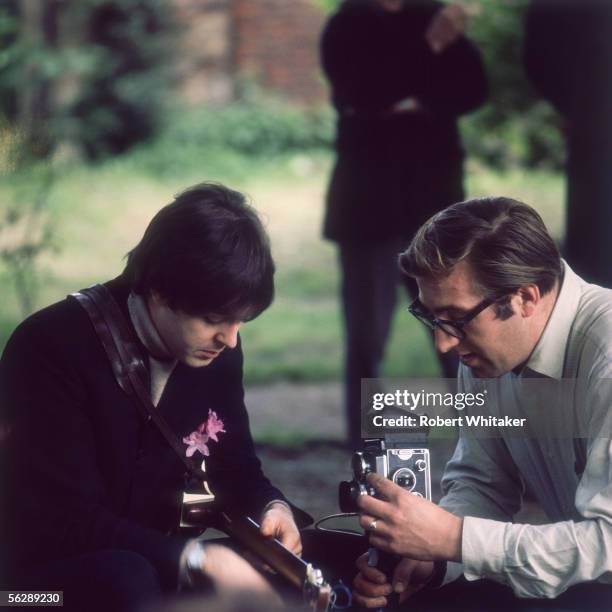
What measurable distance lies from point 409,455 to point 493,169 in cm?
852

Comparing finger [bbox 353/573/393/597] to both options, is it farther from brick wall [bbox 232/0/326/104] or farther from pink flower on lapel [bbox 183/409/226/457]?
brick wall [bbox 232/0/326/104]

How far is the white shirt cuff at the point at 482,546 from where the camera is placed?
233cm

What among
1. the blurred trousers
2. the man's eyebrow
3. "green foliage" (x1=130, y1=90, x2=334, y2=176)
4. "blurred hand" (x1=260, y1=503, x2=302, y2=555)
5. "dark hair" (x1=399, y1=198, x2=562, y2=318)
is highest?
"green foliage" (x1=130, y1=90, x2=334, y2=176)

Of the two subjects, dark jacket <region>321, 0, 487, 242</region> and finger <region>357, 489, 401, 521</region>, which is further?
dark jacket <region>321, 0, 487, 242</region>

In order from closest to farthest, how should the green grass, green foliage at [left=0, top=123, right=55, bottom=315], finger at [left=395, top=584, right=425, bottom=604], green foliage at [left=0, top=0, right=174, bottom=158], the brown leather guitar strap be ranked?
the brown leather guitar strap < finger at [left=395, top=584, right=425, bottom=604] < green foliage at [left=0, top=123, right=55, bottom=315] < the green grass < green foliage at [left=0, top=0, right=174, bottom=158]

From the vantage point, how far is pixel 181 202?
2475 millimetres

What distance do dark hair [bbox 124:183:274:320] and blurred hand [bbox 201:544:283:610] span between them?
1.51 ft

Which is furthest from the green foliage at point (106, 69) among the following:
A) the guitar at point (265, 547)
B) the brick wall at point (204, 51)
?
the guitar at point (265, 547)

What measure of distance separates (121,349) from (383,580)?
0.69m

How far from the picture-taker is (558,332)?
97.5 inches

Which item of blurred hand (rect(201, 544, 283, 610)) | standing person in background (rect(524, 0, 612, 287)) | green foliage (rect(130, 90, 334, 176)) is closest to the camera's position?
blurred hand (rect(201, 544, 283, 610))

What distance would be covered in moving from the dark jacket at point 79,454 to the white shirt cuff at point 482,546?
54cm

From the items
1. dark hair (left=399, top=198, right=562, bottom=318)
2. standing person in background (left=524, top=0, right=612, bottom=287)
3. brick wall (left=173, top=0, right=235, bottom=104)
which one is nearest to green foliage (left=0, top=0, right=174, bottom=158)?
brick wall (left=173, top=0, right=235, bottom=104)

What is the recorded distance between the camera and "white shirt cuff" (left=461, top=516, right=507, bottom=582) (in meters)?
2.33
